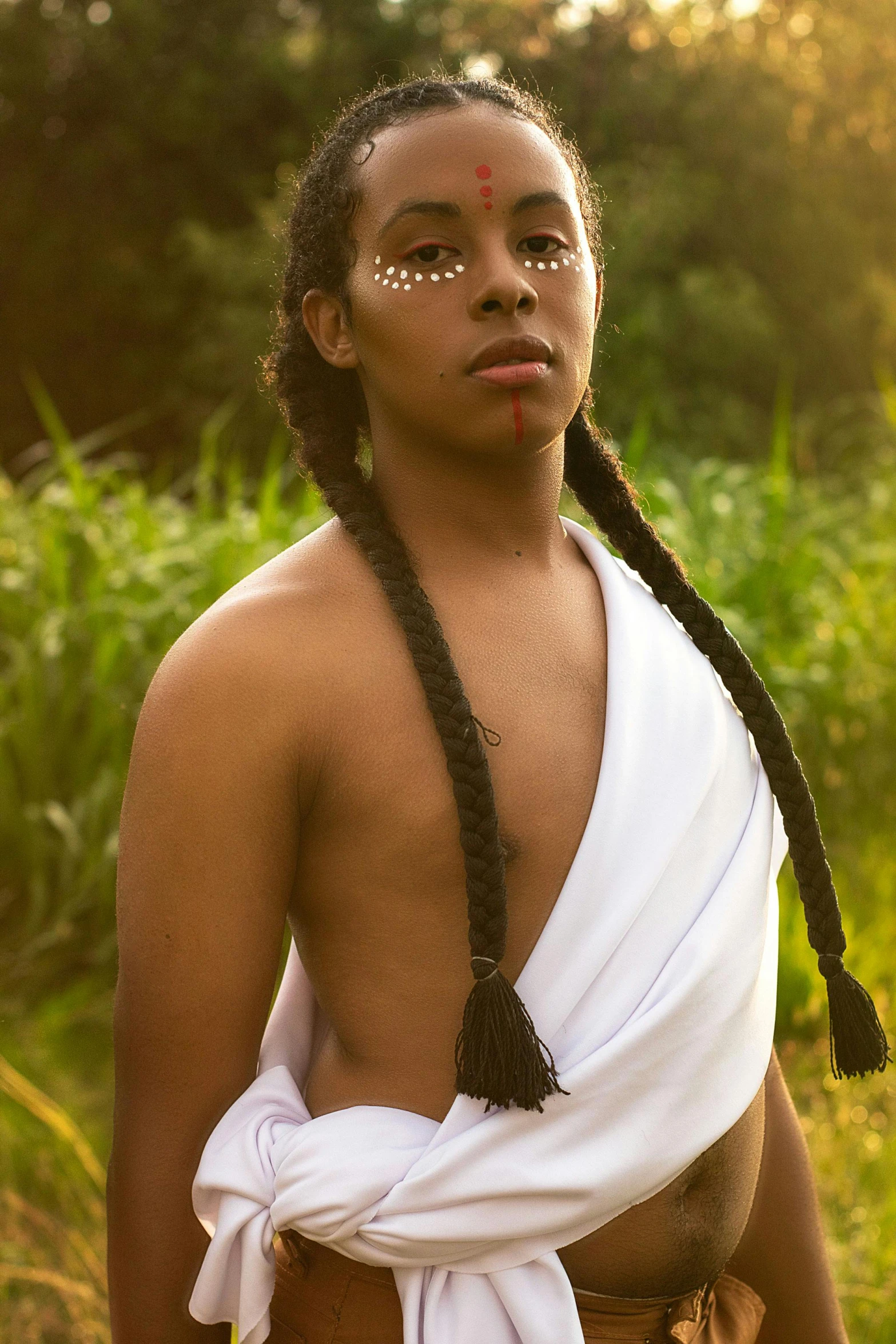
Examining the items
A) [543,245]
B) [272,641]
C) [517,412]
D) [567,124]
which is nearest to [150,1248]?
[272,641]

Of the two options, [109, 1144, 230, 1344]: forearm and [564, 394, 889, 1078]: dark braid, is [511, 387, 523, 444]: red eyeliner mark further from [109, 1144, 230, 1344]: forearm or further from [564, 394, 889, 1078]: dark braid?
[109, 1144, 230, 1344]: forearm

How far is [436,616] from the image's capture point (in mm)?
1567

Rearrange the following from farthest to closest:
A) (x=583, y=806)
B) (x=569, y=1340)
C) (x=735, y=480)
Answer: (x=735, y=480) → (x=583, y=806) → (x=569, y=1340)

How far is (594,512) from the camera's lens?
76.0 inches

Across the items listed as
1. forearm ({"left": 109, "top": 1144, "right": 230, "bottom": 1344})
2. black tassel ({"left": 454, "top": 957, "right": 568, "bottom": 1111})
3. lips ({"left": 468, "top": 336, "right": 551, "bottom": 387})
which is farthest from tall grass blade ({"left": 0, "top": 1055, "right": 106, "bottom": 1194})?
lips ({"left": 468, "top": 336, "right": 551, "bottom": 387})

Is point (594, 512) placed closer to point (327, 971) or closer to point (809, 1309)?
point (327, 971)

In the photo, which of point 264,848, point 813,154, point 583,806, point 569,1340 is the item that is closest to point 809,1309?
point 569,1340

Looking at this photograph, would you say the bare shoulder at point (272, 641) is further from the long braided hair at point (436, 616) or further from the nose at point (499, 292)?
the nose at point (499, 292)

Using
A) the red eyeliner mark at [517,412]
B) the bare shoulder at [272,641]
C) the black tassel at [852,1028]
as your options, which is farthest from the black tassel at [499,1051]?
the red eyeliner mark at [517,412]

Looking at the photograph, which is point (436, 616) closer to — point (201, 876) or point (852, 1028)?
point (201, 876)

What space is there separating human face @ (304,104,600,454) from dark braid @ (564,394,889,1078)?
1.04ft

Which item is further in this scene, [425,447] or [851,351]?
[851,351]

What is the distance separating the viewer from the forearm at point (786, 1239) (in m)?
1.87

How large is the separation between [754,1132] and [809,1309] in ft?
1.27
